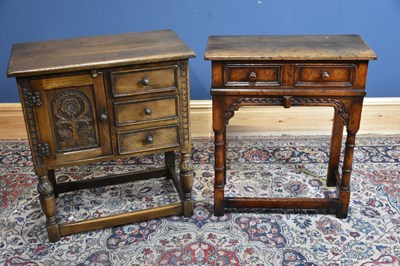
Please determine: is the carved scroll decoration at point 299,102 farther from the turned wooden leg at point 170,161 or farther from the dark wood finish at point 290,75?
the turned wooden leg at point 170,161

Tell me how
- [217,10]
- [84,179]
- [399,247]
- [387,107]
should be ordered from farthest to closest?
[387,107]
[217,10]
[84,179]
[399,247]

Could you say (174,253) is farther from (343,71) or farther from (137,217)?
(343,71)

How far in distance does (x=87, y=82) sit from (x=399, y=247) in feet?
4.98

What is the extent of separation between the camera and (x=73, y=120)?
2074 millimetres

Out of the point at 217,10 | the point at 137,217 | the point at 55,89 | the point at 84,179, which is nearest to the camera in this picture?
the point at 55,89

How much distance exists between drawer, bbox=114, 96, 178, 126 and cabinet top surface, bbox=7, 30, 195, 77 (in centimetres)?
19

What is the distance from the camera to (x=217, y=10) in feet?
9.57

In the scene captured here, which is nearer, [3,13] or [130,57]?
[130,57]

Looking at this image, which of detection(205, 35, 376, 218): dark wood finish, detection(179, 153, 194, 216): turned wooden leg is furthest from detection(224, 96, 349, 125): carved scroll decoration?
detection(179, 153, 194, 216): turned wooden leg

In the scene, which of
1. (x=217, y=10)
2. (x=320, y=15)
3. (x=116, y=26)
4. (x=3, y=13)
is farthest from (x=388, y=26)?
(x=3, y=13)

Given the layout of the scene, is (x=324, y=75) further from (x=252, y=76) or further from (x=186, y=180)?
(x=186, y=180)

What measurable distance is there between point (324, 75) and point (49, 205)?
1333 mm

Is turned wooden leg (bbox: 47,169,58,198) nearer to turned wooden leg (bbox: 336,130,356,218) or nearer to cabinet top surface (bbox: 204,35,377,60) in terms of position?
cabinet top surface (bbox: 204,35,377,60)

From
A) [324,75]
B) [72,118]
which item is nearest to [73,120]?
[72,118]
